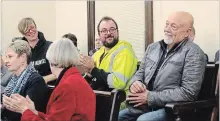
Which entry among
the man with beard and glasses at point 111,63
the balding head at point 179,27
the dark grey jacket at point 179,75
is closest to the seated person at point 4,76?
the man with beard and glasses at point 111,63

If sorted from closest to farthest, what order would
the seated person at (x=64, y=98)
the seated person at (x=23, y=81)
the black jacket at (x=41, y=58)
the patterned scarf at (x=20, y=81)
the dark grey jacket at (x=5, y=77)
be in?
the seated person at (x=64, y=98), the seated person at (x=23, y=81), the patterned scarf at (x=20, y=81), the dark grey jacket at (x=5, y=77), the black jacket at (x=41, y=58)

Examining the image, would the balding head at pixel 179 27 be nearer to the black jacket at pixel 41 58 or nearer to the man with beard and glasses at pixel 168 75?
the man with beard and glasses at pixel 168 75

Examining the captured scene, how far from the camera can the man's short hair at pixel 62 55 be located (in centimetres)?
205

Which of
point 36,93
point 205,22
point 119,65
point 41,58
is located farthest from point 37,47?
point 205,22

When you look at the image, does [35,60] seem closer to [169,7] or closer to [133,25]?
[133,25]

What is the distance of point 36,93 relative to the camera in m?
2.12

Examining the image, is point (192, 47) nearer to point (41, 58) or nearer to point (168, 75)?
point (168, 75)

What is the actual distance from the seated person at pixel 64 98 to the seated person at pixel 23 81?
0.07 meters

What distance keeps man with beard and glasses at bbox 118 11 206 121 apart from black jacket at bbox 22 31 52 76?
1024 millimetres

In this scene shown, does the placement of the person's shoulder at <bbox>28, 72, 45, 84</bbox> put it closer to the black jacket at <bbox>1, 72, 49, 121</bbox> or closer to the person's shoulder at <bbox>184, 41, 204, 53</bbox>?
the black jacket at <bbox>1, 72, 49, 121</bbox>

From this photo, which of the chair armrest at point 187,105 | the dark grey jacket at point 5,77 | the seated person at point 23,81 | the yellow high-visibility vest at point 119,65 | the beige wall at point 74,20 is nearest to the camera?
the chair armrest at point 187,105

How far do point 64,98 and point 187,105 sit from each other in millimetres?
713

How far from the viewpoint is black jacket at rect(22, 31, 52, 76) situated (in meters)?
3.25

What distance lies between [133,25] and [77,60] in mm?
1636
